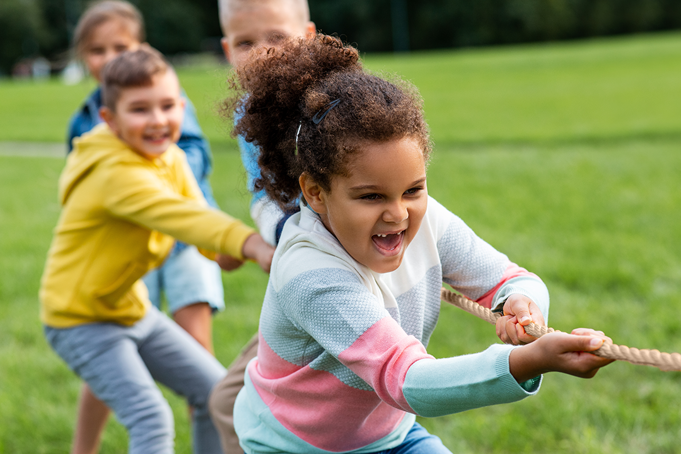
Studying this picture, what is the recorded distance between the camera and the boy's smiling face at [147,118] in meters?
2.68

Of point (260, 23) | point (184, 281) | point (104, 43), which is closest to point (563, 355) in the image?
point (260, 23)

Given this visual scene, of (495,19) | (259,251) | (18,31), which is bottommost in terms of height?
(495,19)

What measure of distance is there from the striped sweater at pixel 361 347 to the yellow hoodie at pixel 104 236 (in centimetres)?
83

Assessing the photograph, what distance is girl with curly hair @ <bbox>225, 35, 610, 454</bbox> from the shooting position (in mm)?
1386

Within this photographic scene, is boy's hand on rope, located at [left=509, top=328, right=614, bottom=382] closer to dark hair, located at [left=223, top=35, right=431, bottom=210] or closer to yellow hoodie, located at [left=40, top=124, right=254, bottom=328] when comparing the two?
dark hair, located at [left=223, top=35, right=431, bottom=210]

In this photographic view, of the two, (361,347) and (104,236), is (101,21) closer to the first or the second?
(104,236)

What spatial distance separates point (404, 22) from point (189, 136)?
52361 mm

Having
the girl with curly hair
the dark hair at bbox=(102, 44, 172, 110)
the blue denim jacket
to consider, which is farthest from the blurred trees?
the girl with curly hair

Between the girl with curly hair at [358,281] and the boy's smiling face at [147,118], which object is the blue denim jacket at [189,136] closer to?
the boy's smiling face at [147,118]

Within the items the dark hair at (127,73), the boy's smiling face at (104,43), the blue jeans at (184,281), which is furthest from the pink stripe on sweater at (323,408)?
the boy's smiling face at (104,43)

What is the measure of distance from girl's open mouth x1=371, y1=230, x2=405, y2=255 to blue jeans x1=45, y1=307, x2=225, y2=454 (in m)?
1.33

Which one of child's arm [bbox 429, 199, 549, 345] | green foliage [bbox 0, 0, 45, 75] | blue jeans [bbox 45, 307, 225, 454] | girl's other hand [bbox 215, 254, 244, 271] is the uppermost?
child's arm [bbox 429, 199, 549, 345]

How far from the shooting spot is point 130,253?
103 inches

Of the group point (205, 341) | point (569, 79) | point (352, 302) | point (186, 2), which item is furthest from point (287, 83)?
point (186, 2)
